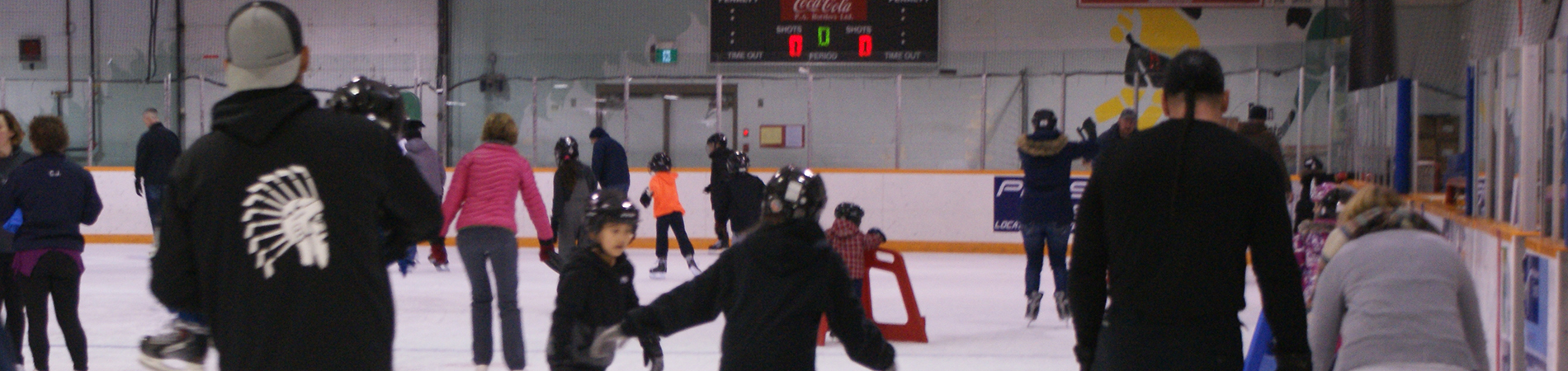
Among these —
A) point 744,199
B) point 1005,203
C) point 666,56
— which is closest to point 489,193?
point 744,199

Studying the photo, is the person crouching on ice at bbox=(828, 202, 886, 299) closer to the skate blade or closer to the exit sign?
the skate blade

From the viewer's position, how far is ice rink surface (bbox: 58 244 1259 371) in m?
5.39

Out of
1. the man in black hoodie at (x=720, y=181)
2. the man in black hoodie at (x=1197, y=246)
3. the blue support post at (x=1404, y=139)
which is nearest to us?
the man in black hoodie at (x=1197, y=246)

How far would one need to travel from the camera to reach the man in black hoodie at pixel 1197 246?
220 centimetres

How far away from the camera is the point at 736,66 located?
1494cm

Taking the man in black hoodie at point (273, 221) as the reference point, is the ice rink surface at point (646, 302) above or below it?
below

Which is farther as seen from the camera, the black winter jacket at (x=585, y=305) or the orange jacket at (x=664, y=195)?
the orange jacket at (x=664, y=195)

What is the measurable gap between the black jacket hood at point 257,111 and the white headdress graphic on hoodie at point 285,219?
7 cm

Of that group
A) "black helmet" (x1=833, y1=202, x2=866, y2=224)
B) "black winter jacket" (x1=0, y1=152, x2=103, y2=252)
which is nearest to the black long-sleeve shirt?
"black helmet" (x1=833, y1=202, x2=866, y2=224)

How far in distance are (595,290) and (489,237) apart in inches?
64.0

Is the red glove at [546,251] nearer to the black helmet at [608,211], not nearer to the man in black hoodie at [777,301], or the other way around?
the black helmet at [608,211]

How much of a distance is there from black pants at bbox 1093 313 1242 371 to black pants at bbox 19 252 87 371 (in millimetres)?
3806

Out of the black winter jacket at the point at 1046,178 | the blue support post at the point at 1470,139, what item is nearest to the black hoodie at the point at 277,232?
the blue support post at the point at 1470,139

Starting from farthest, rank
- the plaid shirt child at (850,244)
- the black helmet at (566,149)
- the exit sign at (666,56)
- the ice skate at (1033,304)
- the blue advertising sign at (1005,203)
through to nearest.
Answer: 1. the exit sign at (666,56)
2. the blue advertising sign at (1005,203)
3. the black helmet at (566,149)
4. the ice skate at (1033,304)
5. the plaid shirt child at (850,244)
